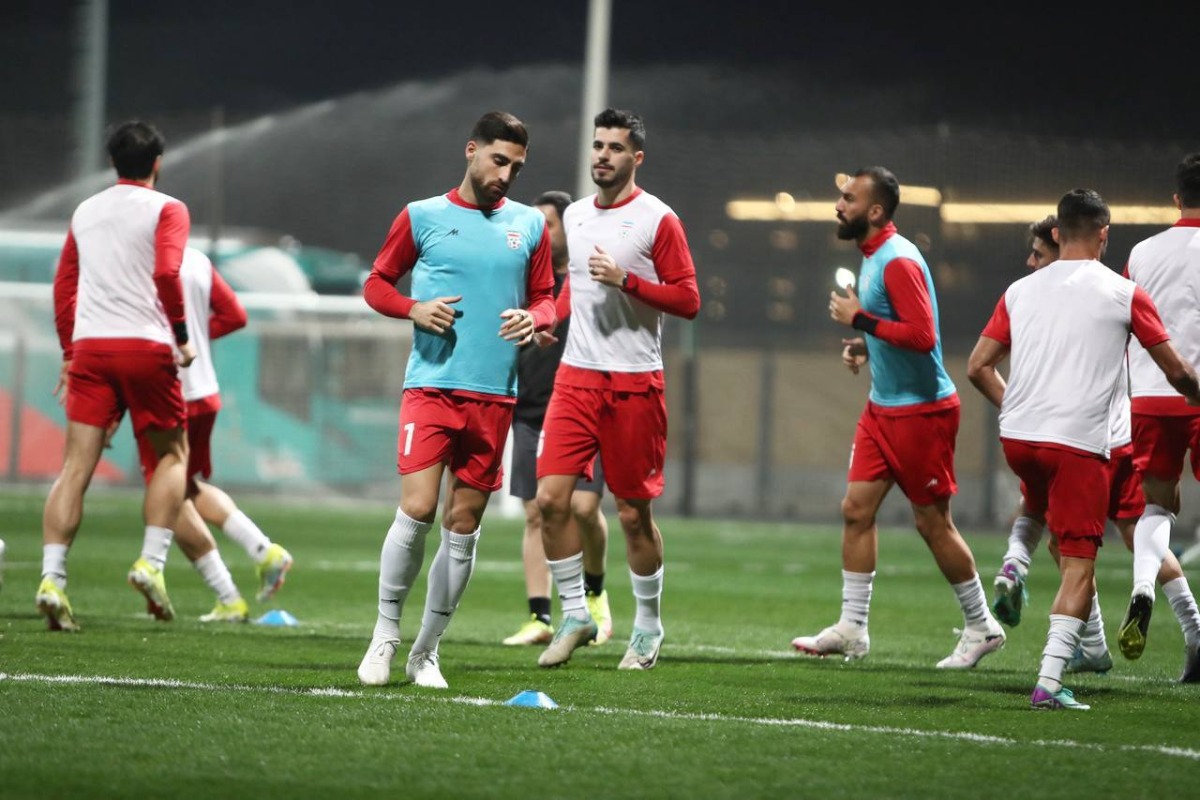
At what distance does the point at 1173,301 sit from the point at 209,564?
4.96 m

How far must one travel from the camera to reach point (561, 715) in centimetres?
596

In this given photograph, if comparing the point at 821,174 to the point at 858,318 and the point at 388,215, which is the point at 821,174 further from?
the point at 858,318

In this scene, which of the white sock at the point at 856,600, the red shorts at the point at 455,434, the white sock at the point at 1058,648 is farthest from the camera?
the white sock at the point at 856,600

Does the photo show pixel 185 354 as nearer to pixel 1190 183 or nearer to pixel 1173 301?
pixel 1173 301

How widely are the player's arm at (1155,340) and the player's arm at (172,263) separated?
431 cm

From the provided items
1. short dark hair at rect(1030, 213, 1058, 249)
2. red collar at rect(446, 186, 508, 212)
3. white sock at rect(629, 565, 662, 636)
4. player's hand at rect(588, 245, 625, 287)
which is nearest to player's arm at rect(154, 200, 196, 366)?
red collar at rect(446, 186, 508, 212)

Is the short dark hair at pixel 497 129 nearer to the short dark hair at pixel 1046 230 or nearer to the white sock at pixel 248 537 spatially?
the short dark hair at pixel 1046 230

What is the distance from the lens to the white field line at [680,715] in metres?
5.63

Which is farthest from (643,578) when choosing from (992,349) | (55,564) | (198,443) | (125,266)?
(198,443)

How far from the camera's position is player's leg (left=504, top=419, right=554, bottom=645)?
8.75 metres

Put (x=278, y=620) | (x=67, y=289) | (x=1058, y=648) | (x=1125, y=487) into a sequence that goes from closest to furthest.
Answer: (x=1058, y=648)
(x=1125, y=487)
(x=67, y=289)
(x=278, y=620)

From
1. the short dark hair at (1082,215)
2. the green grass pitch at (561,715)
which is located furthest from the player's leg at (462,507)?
the short dark hair at (1082,215)

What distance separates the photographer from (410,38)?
109ft

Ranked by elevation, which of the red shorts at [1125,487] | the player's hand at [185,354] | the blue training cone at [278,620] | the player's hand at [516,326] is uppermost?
the player's hand at [516,326]
